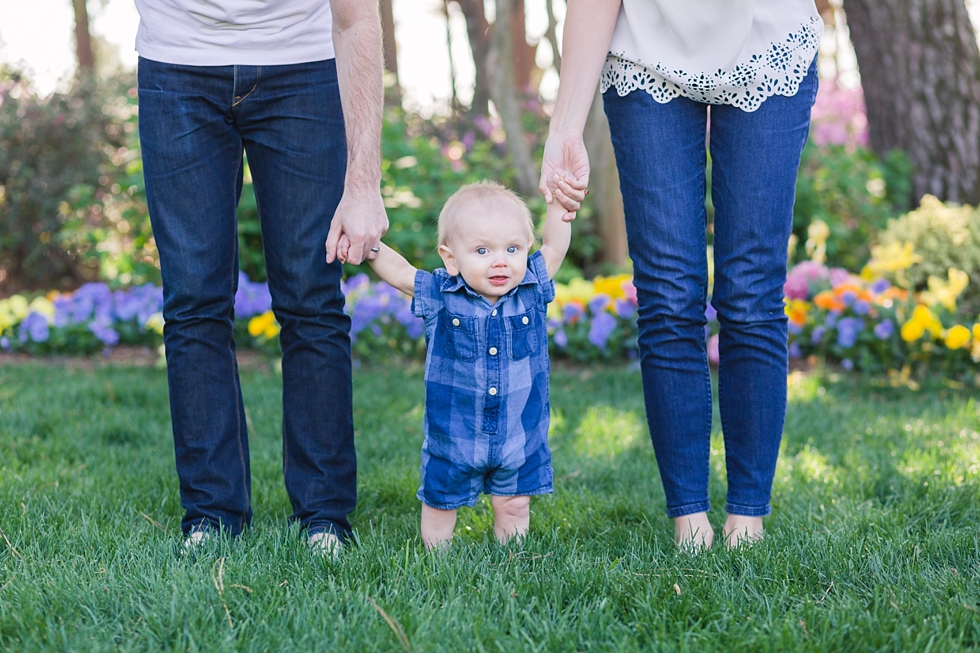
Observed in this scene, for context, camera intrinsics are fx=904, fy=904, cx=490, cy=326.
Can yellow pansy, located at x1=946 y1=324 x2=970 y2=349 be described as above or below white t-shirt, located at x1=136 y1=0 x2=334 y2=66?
below

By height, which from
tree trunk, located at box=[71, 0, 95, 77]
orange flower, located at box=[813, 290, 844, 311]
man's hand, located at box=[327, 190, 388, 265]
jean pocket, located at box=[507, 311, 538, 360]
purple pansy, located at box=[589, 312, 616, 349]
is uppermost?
tree trunk, located at box=[71, 0, 95, 77]

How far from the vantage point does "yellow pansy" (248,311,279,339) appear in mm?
4711

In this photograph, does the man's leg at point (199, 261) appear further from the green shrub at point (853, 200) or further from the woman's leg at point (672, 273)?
the green shrub at point (853, 200)

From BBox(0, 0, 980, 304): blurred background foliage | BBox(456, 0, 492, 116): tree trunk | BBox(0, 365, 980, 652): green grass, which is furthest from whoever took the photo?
BBox(456, 0, 492, 116): tree trunk

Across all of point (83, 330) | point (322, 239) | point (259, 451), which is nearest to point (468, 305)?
point (322, 239)

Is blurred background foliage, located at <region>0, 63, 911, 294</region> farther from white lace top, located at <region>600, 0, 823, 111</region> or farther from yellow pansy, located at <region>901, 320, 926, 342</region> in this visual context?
white lace top, located at <region>600, 0, 823, 111</region>

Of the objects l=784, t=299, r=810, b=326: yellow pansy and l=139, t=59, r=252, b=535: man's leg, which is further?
l=784, t=299, r=810, b=326: yellow pansy

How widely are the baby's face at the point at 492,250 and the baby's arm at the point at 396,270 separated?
4.8 inches

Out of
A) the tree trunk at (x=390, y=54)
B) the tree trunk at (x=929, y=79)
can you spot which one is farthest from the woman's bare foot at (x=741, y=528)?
the tree trunk at (x=390, y=54)

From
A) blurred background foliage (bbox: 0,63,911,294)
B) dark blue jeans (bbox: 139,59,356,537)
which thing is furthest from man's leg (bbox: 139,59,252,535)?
blurred background foliage (bbox: 0,63,911,294)

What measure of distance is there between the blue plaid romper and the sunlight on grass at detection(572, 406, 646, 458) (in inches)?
37.2

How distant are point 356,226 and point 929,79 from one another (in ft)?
15.0

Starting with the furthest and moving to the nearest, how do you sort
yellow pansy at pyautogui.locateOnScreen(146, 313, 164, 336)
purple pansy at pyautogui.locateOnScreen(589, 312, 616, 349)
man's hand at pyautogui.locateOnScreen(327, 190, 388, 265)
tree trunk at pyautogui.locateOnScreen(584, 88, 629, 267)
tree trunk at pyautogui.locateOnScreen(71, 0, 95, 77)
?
tree trunk at pyautogui.locateOnScreen(71, 0, 95, 77) → tree trunk at pyautogui.locateOnScreen(584, 88, 629, 267) → yellow pansy at pyautogui.locateOnScreen(146, 313, 164, 336) → purple pansy at pyautogui.locateOnScreen(589, 312, 616, 349) → man's hand at pyautogui.locateOnScreen(327, 190, 388, 265)

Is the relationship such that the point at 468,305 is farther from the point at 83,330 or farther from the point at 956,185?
the point at 956,185
